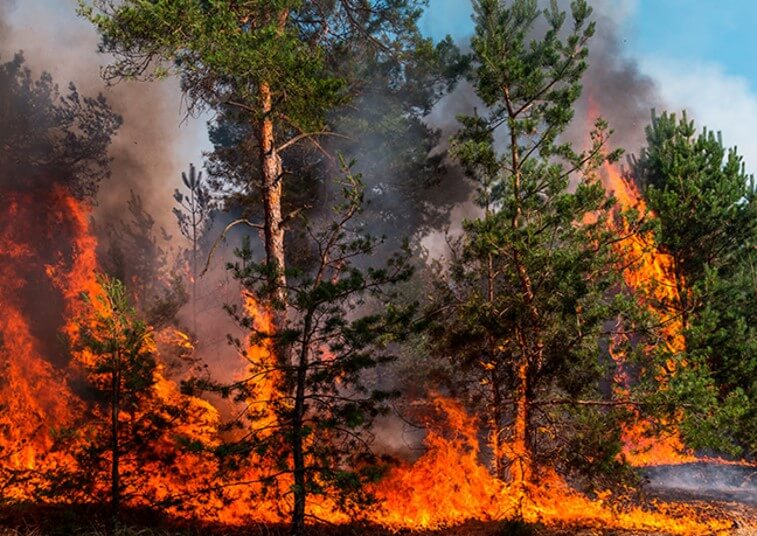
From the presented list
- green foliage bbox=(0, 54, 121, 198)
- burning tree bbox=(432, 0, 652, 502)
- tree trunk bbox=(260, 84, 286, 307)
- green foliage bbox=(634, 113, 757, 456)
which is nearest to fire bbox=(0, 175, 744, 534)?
burning tree bbox=(432, 0, 652, 502)

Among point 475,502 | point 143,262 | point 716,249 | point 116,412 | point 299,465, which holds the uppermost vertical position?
point 143,262

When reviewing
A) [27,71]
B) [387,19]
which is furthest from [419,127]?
[27,71]

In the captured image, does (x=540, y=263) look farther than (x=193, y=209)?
No

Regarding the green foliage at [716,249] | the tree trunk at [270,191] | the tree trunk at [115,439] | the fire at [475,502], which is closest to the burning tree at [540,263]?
the fire at [475,502]

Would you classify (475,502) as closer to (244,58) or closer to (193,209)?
(244,58)

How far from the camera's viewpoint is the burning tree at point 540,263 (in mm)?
9367

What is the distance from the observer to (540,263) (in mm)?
9336

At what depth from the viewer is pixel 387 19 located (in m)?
13.0

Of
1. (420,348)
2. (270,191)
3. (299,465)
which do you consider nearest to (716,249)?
(420,348)

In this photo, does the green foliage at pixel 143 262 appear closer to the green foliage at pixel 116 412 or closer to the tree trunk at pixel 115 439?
the green foliage at pixel 116 412

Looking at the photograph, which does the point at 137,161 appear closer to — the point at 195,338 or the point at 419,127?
the point at 195,338

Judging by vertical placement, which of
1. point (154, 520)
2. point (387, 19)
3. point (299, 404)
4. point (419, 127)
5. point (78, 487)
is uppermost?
point (419, 127)

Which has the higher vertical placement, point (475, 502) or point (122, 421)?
point (122, 421)

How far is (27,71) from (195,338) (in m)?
12.0
